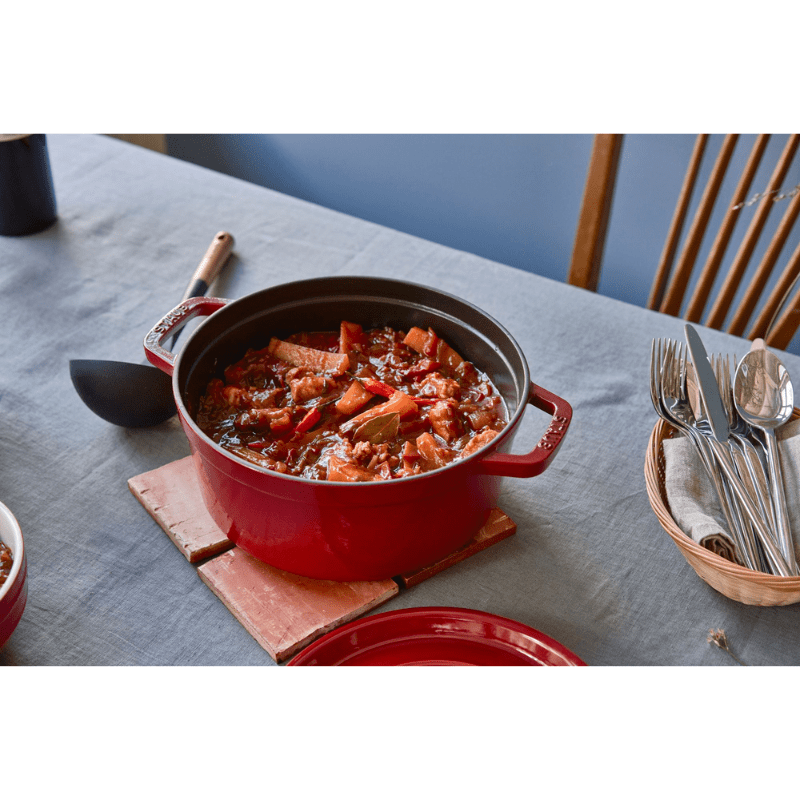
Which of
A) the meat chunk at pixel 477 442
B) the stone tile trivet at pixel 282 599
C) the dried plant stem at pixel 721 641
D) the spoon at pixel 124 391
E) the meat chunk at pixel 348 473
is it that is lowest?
the dried plant stem at pixel 721 641

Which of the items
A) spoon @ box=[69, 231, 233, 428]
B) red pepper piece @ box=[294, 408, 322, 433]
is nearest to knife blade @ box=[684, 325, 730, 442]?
red pepper piece @ box=[294, 408, 322, 433]

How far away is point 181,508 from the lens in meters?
1.04

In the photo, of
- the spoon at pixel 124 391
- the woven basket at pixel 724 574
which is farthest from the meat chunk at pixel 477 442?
the spoon at pixel 124 391

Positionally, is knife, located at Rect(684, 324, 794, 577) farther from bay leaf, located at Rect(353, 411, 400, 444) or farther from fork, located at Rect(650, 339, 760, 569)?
bay leaf, located at Rect(353, 411, 400, 444)

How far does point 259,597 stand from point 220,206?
3.76ft

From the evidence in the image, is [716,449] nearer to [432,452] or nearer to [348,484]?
[432,452]

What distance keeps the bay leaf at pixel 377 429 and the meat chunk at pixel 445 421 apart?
0.05 m

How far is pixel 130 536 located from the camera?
3.35 feet

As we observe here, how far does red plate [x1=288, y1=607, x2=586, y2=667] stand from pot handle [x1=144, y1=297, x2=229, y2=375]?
1.32 ft

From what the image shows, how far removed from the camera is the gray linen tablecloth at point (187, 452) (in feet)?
3.02

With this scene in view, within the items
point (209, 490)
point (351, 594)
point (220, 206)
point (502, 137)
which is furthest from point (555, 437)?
point (502, 137)

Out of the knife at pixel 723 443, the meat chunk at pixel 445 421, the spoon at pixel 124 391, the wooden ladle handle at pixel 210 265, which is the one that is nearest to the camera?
the knife at pixel 723 443

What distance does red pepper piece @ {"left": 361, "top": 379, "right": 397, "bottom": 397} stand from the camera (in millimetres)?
1046

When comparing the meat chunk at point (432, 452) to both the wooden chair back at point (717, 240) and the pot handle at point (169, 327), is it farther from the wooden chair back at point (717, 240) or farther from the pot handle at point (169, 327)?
the wooden chair back at point (717, 240)
